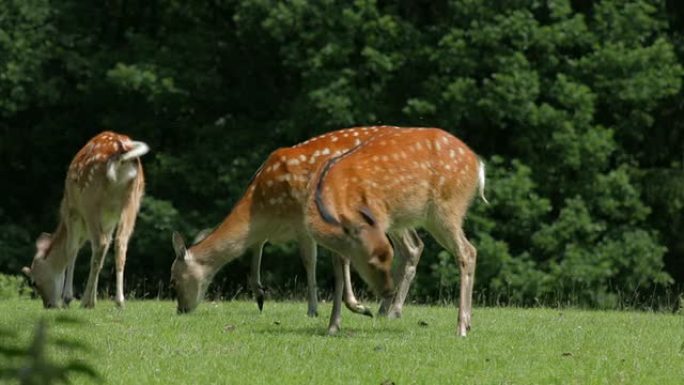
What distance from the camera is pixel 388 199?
9414mm

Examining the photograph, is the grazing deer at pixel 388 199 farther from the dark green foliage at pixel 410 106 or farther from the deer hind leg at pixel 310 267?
the dark green foliage at pixel 410 106

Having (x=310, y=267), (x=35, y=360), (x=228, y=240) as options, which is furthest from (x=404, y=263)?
(x=35, y=360)

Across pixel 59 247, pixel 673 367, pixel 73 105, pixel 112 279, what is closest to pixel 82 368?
pixel 673 367

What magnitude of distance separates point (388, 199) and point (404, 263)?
2.24 metres

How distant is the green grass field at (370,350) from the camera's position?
750 cm

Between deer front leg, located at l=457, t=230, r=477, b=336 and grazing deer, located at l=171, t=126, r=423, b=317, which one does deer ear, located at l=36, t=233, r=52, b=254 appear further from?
deer front leg, located at l=457, t=230, r=477, b=336

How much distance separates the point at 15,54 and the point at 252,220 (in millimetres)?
12755

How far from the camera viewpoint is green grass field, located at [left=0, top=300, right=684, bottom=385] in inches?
295

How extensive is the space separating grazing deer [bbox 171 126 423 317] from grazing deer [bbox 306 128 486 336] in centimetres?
103

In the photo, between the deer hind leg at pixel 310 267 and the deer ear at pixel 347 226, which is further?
the deer hind leg at pixel 310 267

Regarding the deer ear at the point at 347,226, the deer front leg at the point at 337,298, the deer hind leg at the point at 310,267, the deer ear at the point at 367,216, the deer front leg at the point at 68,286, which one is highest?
the deer ear at the point at 367,216

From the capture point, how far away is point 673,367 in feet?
26.6

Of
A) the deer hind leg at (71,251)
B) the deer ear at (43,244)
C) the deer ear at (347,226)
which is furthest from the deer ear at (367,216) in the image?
the deer ear at (43,244)

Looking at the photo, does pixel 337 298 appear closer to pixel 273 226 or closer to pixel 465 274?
pixel 465 274
